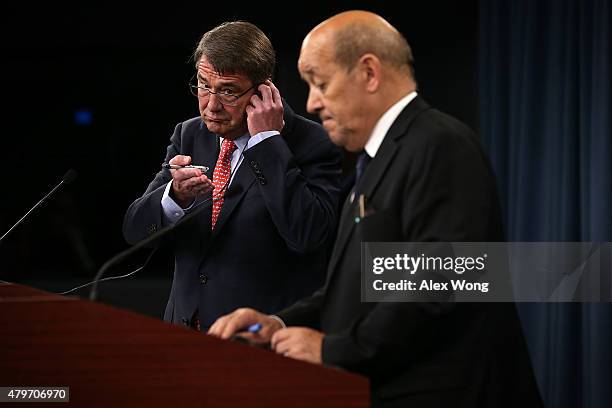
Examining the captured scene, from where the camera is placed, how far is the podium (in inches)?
59.6

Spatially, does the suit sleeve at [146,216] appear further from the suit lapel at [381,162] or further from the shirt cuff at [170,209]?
the suit lapel at [381,162]

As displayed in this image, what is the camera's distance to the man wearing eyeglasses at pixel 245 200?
2289mm

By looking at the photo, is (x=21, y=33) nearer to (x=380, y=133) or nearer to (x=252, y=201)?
(x=252, y=201)

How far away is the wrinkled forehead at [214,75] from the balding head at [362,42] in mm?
654

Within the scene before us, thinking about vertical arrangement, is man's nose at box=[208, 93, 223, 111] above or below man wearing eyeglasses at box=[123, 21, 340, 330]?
above

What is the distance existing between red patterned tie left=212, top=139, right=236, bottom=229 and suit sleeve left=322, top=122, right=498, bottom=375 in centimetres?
83

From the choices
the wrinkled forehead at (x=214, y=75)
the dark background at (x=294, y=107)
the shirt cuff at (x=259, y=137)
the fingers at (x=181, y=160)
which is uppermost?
the dark background at (x=294, y=107)

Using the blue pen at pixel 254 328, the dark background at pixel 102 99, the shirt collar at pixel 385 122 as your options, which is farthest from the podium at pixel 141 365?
the dark background at pixel 102 99

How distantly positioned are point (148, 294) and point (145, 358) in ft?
10.5

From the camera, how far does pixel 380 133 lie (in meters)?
1.73

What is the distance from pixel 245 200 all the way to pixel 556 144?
1.69 m

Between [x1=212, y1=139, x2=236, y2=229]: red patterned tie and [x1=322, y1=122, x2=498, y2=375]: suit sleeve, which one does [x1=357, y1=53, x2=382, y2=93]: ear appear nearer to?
[x1=322, y1=122, x2=498, y2=375]: suit sleeve

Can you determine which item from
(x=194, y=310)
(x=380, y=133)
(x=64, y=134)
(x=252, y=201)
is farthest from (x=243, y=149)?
(x=64, y=134)

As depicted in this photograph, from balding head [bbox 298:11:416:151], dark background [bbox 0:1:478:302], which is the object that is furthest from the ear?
dark background [bbox 0:1:478:302]
